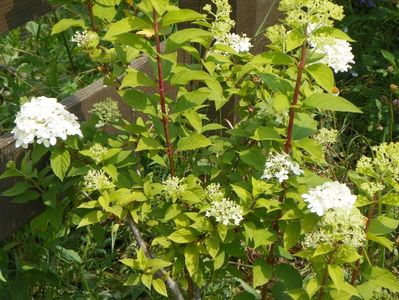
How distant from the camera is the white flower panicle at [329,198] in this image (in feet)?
5.68

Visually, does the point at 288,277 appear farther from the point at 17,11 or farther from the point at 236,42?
the point at 17,11

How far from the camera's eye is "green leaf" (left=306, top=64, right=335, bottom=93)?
178 centimetres

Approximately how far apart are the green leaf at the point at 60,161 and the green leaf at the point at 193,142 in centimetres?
31

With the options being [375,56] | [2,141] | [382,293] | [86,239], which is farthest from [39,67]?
[382,293]

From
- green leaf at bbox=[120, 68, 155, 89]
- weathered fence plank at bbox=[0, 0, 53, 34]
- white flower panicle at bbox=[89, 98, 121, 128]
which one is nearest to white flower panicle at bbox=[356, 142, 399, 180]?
green leaf at bbox=[120, 68, 155, 89]

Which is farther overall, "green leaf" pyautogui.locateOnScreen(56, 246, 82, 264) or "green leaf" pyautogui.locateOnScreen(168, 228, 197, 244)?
"green leaf" pyautogui.locateOnScreen(56, 246, 82, 264)

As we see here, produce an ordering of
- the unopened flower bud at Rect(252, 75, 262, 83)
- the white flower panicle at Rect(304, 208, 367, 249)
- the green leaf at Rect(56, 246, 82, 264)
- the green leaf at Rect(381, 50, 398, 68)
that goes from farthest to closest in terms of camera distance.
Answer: the green leaf at Rect(381, 50, 398, 68) < the green leaf at Rect(56, 246, 82, 264) < the unopened flower bud at Rect(252, 75, 262, 83) < the white flower panicle at Rect(304, 208, 367, 249)

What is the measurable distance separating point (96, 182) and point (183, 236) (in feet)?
0.89

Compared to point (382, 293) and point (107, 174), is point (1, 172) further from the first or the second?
point (382, 293)

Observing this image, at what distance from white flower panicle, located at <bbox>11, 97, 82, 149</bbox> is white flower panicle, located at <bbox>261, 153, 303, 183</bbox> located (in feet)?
1.65

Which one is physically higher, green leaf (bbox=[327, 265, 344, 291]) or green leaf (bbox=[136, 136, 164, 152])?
green leaf (bbox=[136, 136, 164, 152])

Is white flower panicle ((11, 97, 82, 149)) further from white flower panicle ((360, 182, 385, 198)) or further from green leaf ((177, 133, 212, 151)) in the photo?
white flower panicle ((360, 182, 385, 198))

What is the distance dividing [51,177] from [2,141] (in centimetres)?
17

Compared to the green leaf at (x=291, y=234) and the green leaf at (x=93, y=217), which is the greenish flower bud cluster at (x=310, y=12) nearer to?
the green leaf at (x=291, y=234)
